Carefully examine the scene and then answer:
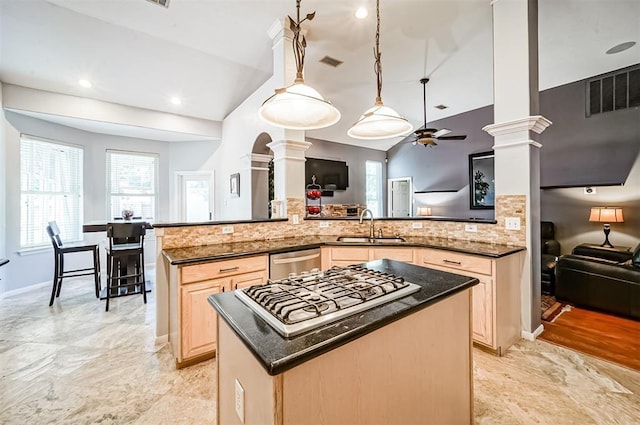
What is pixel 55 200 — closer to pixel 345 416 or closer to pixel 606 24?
pixel 345 416

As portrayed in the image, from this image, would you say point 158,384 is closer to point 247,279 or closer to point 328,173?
point 247,279

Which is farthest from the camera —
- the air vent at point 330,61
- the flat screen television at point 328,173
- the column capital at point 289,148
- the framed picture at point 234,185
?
the flat screen television at point 328,173

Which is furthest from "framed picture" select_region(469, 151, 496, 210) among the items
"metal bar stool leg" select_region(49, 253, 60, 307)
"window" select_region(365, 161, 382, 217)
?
"metal bar stool leg" select_region(49, 253, 60, 307)

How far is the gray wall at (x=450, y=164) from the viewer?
620cm

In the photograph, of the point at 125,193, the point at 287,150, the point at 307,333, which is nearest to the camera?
the point at 307,333

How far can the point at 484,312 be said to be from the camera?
7.61 ft

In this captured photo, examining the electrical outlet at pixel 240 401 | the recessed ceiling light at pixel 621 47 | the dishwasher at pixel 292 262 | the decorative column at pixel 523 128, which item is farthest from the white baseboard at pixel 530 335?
the recessed ceiling light at pixel 621 47

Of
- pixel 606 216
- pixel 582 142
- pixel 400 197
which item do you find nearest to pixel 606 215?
pixel 606 216

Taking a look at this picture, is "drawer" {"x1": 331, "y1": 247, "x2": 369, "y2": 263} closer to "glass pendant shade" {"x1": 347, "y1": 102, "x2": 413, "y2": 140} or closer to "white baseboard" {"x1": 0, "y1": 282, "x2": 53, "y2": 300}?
"glass pendant shade" {"x1": 347, "y1": 102, "x2": 413, "y2": 140}

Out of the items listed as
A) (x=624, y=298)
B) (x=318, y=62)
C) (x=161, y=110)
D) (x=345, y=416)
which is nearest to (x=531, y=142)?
(x=624, y=298)

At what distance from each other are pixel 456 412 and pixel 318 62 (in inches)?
172

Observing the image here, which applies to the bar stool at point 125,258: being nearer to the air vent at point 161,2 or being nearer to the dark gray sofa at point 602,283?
the air vent at point 161,2

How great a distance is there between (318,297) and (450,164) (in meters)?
6.64

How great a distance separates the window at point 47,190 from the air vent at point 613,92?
8952 mm
